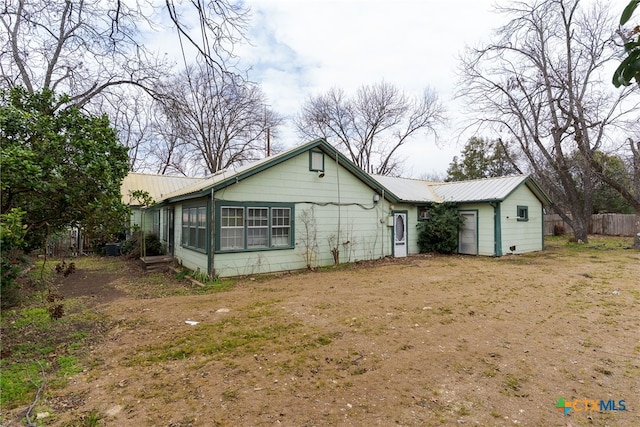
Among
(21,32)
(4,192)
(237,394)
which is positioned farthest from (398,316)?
(21,32)

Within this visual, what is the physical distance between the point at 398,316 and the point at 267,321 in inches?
88.1

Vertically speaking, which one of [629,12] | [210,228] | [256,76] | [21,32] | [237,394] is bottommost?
[237,394]

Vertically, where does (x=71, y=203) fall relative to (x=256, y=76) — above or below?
below

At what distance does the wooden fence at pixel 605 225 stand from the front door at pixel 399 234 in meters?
17.5

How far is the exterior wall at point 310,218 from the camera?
9.54m

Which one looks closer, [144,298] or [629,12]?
[629,12]

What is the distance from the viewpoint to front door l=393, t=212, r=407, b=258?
1353cm

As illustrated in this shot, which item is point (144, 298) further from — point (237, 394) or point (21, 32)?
point (21, 32)

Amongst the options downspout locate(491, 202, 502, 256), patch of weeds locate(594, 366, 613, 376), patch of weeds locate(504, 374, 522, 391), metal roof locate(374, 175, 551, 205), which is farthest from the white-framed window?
downspout locate(491, 202, 502, 256)

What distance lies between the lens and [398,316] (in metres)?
5.75

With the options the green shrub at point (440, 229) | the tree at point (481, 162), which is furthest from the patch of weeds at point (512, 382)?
the tree at point (481, 162)

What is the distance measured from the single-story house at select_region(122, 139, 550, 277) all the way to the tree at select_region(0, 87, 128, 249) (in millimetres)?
3692

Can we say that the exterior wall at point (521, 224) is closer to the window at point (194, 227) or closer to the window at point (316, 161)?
the window at point (316, 161)

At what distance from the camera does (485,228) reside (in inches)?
550
